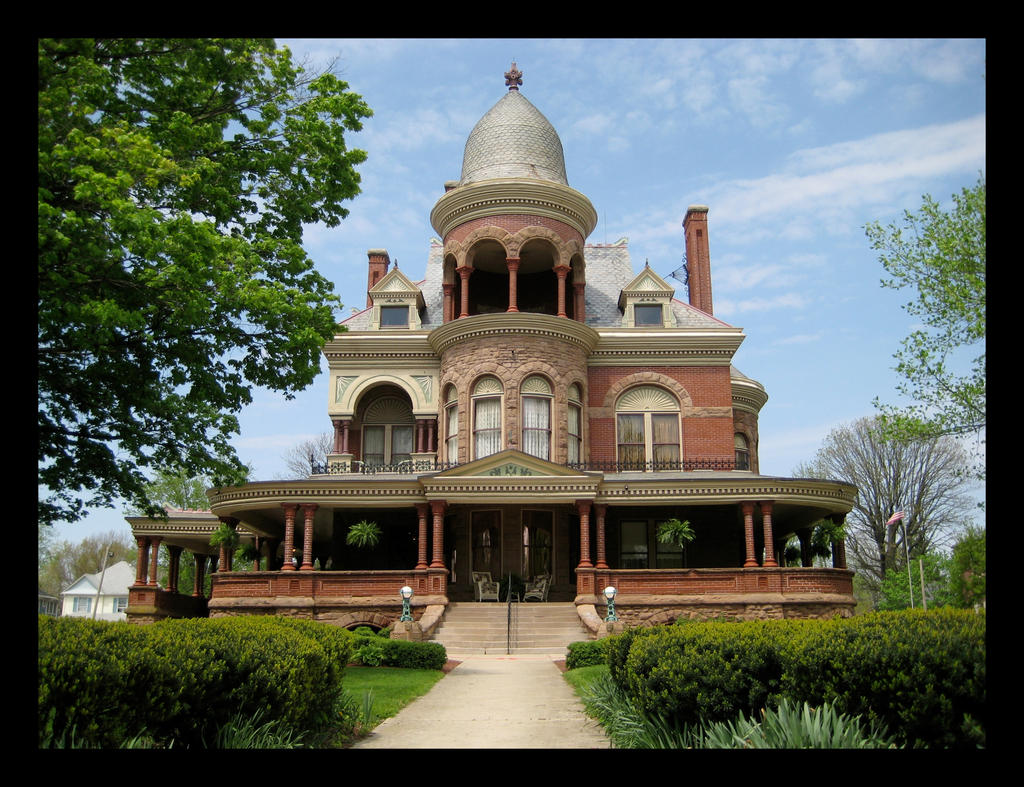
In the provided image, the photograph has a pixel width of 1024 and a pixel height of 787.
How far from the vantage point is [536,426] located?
107 feet

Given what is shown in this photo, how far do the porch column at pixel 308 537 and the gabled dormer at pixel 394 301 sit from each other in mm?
10206

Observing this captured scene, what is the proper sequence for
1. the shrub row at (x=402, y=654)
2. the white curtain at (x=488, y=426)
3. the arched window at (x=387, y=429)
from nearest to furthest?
the shrub row at (x=402, y=654), the white curtain at (x=488, y=426), the arched window at (x=387, y=429)

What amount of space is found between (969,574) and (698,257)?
17913 millimetres

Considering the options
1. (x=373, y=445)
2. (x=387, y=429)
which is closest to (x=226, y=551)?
(x=373, y=445)

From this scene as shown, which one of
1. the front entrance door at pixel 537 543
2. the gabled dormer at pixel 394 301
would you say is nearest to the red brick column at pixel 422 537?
the front entrance door at pixel 537 543

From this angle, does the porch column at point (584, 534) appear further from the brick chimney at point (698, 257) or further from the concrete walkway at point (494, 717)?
the brick chimney at point (698, 257)

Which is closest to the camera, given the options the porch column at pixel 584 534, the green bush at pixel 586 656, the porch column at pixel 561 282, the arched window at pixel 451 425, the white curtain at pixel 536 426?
the green bush at pixel 586 656

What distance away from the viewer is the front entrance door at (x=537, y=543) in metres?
30.8

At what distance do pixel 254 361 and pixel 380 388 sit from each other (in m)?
19.3

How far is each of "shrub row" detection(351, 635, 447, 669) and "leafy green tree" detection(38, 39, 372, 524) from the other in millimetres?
5368

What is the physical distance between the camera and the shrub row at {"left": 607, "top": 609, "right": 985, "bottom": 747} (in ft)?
26.1
